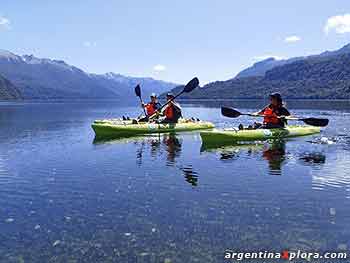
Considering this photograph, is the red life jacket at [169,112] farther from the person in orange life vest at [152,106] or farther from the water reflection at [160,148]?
the water reflection at [160,148]

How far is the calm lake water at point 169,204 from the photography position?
11172 mm

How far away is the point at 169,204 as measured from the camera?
48.9 feet

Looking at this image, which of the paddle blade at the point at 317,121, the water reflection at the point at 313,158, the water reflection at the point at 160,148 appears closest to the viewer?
the water reflection at the point at 160,148

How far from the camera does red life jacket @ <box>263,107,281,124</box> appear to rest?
31.8m

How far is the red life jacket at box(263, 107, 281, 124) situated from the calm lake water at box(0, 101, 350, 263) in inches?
239

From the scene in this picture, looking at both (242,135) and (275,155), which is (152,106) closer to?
(242,135)

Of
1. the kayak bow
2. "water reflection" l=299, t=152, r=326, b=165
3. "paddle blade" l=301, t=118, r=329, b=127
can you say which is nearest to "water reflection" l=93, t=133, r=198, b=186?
the kayak bow

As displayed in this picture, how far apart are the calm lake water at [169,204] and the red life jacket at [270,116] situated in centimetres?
606

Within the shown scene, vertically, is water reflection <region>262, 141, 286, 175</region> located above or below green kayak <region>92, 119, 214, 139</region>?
below

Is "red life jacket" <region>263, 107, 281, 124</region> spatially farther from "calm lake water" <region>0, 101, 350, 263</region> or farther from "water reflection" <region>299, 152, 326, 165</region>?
"water reflection" <region>299, 152, 326, 165</region>

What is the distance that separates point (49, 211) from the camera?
552 inches

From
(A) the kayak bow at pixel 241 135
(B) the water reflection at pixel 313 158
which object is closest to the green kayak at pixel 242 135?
(A) the kayak bow at pixel 241 135

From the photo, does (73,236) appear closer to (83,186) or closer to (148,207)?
(148,207)

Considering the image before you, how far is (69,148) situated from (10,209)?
50.6ft
